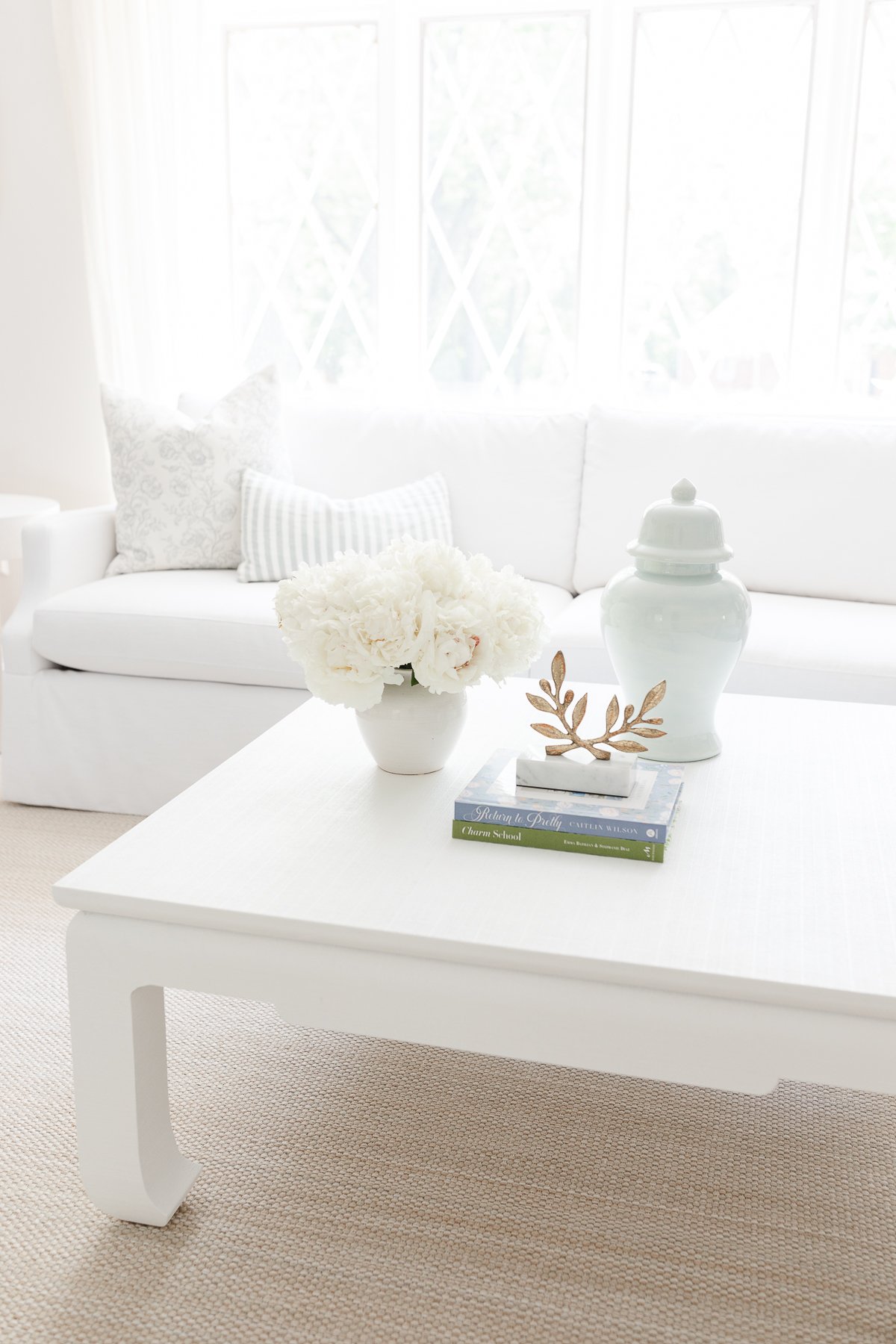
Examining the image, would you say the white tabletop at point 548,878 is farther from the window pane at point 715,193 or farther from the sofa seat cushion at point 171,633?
the window pane at point 715,193

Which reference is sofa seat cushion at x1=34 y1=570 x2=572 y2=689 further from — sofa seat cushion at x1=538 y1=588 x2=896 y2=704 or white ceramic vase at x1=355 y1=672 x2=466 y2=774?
white ceramic vase at x1=355 y1=672 x2=466 y2=774

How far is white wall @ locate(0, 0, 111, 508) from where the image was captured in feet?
11.5

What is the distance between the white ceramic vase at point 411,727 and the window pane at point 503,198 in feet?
7.02

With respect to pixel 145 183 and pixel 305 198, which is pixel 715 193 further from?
pixel 145 183

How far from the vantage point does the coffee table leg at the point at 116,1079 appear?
1.23 m

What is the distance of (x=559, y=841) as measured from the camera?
1.34m

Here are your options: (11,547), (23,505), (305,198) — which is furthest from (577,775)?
(305,198)

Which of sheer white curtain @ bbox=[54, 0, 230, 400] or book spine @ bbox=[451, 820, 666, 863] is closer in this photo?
book spine @ bbox=[451, 820, 666, 863]

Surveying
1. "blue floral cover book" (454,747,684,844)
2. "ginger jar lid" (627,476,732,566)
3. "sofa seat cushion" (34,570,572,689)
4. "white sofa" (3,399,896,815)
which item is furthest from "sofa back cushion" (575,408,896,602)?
"blue floral cover book" (454,747,684,844)

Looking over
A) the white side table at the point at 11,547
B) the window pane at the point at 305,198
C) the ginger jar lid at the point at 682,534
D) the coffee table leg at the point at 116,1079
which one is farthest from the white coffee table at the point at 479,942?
the window pane at the point at 305,198

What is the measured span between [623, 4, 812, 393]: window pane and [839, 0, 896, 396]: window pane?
150 mm

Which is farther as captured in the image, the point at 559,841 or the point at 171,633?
the point at 171,633

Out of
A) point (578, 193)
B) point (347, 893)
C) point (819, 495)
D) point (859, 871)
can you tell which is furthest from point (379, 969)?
point (578, 193)

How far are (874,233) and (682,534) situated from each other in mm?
2013
